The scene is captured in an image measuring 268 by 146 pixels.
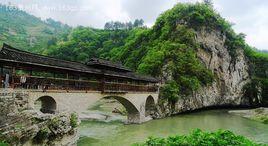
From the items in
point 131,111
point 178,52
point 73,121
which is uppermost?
point 178,52

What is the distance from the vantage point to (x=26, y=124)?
12789 millimetres

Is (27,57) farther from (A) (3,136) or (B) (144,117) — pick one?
(B) (144,117)

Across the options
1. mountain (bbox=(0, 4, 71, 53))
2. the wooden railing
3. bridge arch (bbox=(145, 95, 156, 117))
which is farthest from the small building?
mountain (bbox=(0, 4, 71, 53))

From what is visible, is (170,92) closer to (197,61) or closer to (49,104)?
(197,61)

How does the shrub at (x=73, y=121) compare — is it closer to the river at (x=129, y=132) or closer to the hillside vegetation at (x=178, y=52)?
the river at (x=129, y=132)

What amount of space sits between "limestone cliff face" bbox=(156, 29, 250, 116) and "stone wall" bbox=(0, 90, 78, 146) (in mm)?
34147

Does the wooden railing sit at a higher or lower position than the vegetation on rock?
higher

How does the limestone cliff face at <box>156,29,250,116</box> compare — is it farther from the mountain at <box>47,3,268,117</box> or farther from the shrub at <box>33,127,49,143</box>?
the shrub at <box>33,127,49,143</box>

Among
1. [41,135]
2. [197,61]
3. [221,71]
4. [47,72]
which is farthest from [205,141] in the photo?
[221,71]

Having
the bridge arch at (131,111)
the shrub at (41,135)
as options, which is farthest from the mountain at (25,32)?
the shrub at (41,135)

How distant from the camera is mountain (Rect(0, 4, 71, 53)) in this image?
9449 cm

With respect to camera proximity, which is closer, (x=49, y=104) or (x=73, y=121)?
(x=73, y=121)

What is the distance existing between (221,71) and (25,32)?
11147cm

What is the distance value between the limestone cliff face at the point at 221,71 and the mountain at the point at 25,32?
52921 mm
